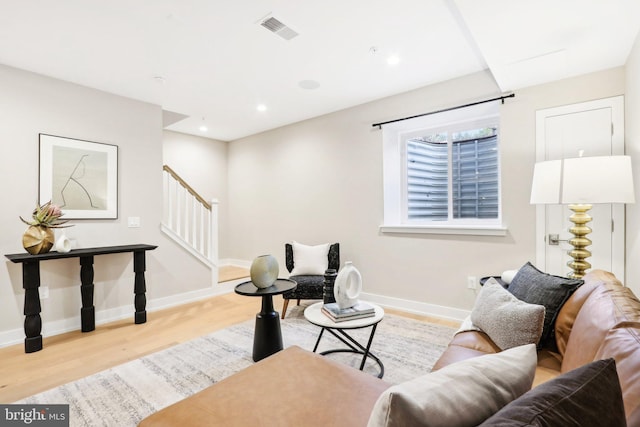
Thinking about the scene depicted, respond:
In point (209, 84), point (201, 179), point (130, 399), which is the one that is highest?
point (209, 84)

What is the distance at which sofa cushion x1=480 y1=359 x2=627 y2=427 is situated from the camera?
0.56 m

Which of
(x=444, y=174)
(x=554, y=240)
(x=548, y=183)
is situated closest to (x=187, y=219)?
(x=444, y=174)

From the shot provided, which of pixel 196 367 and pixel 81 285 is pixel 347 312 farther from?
pixel 81 285

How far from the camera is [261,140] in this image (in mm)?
5402

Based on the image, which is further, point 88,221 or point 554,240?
point 88,221

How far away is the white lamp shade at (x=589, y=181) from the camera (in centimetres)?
195

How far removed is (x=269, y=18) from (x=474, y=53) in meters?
1.79

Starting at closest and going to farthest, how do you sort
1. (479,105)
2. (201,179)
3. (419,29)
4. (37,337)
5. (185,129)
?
(419,29) < (37,337) < (479,105) < (185,129) < (201,179)

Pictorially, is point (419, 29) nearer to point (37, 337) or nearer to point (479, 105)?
point (479, 105)

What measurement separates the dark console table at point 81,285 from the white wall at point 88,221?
7.7 inches

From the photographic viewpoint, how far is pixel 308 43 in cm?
264

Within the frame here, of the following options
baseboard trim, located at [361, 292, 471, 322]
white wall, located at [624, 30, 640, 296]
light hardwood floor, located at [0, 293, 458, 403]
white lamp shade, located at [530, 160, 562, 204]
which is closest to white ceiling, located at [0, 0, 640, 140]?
white wall, located at [624, 30, 640, 296]

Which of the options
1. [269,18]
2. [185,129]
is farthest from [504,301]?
[185,129]

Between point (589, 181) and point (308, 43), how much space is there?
2.23m
